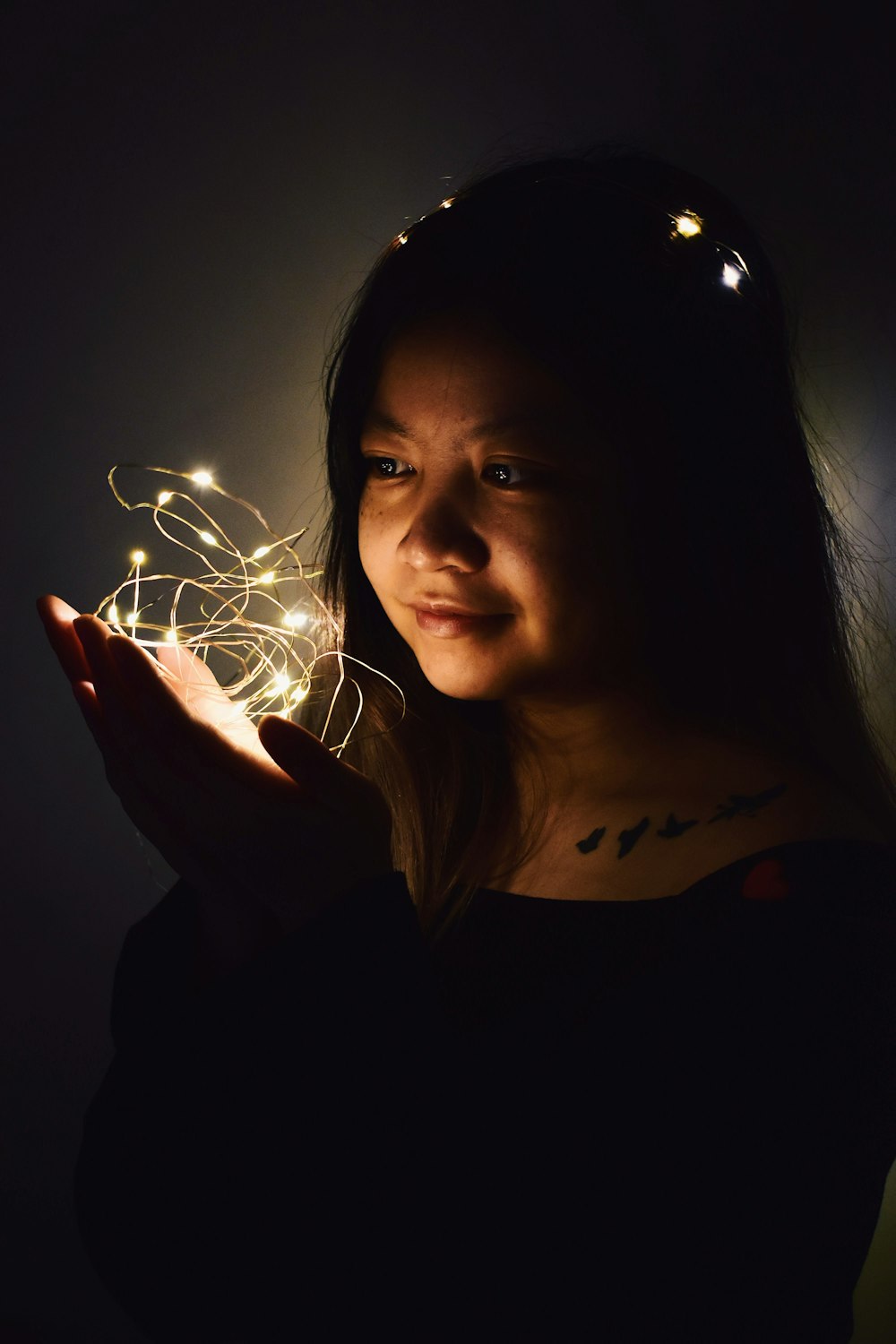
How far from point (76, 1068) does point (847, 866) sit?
1.12m

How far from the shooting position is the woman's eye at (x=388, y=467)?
40.8 inches

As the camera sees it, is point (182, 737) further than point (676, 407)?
No

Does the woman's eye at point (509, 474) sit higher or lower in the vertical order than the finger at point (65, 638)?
higher

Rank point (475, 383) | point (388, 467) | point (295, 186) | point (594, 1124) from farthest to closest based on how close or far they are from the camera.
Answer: point (295, 186)
point (388, 467)
point (475, 383)
point (594, 1124)

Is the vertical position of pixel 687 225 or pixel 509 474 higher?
pixel 687 225

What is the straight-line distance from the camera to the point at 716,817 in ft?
3.16

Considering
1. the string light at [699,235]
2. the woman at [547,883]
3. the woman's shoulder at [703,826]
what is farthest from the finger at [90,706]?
the string light at [699,235]

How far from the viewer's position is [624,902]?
3.17 ft

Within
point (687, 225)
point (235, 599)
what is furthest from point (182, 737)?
point (687, 225)

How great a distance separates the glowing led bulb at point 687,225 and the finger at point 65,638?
0.67 m

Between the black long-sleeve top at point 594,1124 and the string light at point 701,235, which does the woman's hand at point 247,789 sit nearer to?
the black long-sleeve top at point 594,1124

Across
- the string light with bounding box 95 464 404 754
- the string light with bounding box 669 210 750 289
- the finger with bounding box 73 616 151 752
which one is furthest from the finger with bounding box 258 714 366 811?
the string light with bounding box 669 210 750 289

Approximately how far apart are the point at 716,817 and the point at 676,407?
383mm

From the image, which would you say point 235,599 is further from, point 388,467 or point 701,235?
point 701,235
